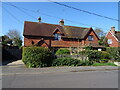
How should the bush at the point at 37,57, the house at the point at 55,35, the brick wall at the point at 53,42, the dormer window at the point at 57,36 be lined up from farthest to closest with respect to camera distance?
the dormer window at the point at 57,36, the house at the point at 55,35, the brick wall at the point at 53,42, the bush at the point at 37,57

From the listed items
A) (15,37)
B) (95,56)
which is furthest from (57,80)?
(15,37)

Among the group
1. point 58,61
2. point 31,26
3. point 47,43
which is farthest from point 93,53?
point 31,26

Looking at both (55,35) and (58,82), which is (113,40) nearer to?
(55,35)

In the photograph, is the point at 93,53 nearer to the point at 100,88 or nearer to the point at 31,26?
the point at 100,88

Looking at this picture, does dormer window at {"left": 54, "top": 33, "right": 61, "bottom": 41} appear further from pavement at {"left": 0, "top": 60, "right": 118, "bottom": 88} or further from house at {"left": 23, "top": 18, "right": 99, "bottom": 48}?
pavement at {"left": 0, "top": 60, "right": 118, "bottom": 88}

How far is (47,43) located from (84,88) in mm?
19316

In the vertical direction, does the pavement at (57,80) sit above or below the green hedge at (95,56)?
below

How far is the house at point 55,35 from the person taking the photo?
24970 mm

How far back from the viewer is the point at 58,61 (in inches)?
590

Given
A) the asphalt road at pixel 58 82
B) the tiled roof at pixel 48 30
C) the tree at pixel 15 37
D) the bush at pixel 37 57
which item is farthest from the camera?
the tree at pixel 15 37

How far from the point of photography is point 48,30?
89.7ft

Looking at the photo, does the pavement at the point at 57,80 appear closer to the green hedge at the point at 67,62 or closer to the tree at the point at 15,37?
the green hedge at the point at 67,62

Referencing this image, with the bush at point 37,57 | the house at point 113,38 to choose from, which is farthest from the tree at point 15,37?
the bush at point 37,57

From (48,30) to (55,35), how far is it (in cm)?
190
